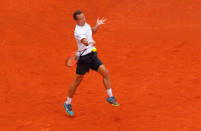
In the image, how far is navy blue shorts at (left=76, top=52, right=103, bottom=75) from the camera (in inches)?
209

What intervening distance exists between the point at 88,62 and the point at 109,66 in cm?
336

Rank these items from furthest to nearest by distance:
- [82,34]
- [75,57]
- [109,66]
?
[109,66], [75,57], [82,34]

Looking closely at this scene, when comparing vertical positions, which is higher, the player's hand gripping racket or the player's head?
the player's head

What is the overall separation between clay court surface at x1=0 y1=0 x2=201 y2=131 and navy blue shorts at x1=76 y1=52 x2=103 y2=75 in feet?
3.33

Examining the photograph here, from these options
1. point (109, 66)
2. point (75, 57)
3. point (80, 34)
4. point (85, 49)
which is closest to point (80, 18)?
point (80, 34)

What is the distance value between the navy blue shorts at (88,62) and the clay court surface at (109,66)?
1014 millimetres

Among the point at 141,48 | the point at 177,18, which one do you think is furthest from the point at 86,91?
the point at 177,18

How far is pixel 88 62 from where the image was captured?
533 cm

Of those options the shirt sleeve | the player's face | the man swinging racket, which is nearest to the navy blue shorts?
the man swinging racket

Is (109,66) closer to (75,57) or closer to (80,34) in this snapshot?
(75,57)

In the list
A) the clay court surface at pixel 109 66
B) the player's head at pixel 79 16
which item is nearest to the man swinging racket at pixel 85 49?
the player's head at pixel 79 16

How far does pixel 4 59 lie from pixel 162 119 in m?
5.85

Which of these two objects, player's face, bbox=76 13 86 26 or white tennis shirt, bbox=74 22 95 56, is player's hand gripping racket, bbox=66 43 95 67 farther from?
player's face, bbox=76 13 86 26

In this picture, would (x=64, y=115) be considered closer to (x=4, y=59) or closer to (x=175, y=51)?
(x=4, y=59)
